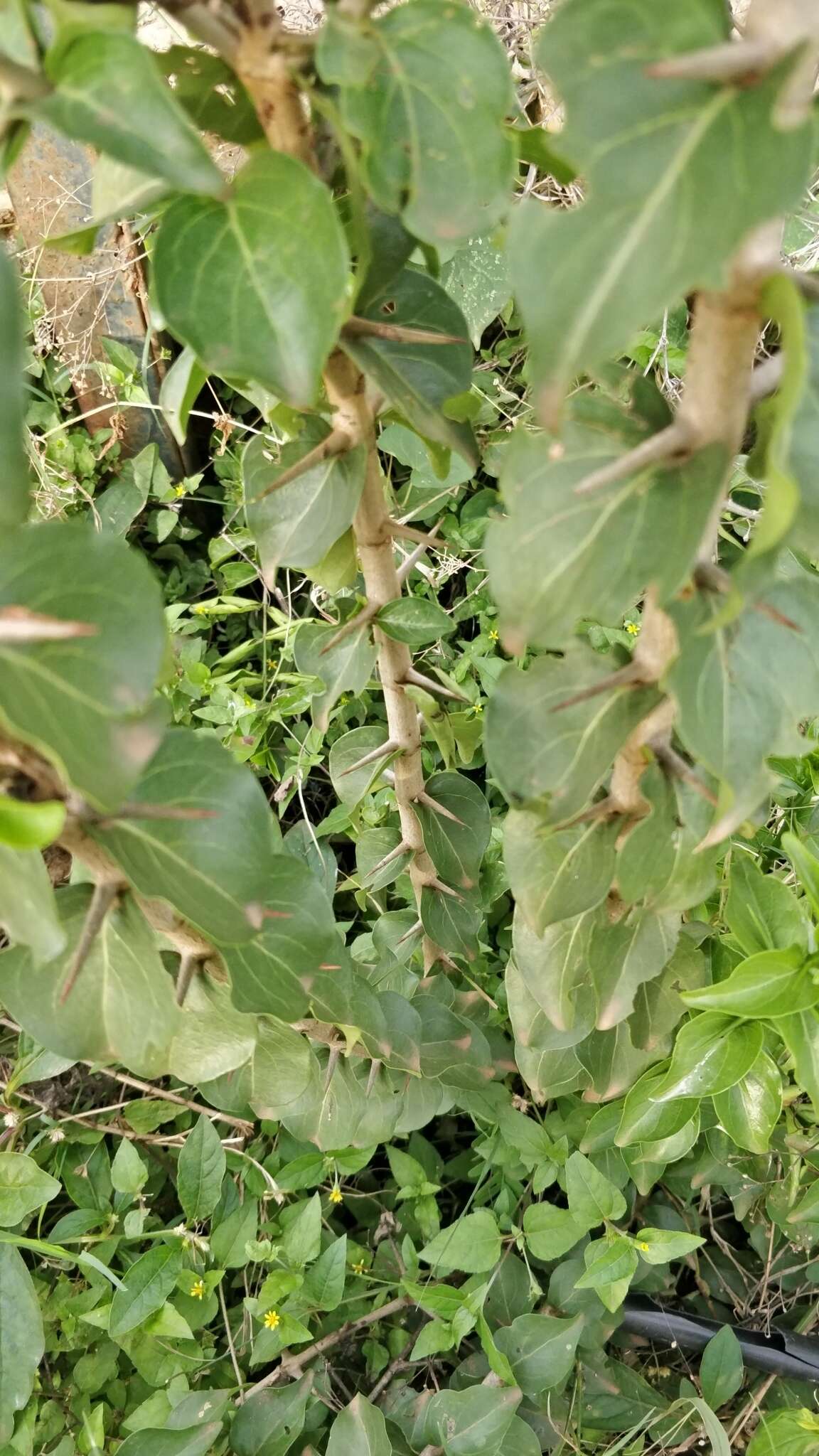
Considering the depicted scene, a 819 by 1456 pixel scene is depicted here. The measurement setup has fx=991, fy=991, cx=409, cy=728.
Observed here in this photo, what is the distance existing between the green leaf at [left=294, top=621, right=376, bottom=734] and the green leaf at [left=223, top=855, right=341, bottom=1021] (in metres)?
0.16

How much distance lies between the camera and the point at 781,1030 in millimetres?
534

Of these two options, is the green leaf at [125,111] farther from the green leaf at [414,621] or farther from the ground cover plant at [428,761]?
the green leaf at [414,621]

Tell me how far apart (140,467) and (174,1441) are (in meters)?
0.98

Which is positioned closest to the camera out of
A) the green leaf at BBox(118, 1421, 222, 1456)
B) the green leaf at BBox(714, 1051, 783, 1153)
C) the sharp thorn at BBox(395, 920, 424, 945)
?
the green leaf at BBox(714, 1051, 783, 1153)

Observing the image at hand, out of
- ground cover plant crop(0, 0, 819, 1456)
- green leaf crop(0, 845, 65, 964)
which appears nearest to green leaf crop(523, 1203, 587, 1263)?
ground cover plant crop(0, 0, 819, 1456)

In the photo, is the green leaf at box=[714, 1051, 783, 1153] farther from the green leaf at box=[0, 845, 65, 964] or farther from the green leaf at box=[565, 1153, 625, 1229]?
the green leaf at box=[0, 845, 65, 964]

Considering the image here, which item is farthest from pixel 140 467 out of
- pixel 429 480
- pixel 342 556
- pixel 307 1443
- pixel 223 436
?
pixel 307 1443

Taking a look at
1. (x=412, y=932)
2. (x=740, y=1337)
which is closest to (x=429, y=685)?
(x=412, y=932)

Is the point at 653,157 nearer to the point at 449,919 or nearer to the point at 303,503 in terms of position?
the point at 303,503

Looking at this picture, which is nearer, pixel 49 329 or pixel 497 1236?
pixel 497 1236

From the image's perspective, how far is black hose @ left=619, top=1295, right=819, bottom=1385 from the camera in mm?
908

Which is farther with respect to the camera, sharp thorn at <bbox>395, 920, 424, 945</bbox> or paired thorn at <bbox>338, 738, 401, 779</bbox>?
sharp thorn at <bbox>395, 920, 424, 945</bbox>

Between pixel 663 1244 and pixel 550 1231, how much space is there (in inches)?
4.4

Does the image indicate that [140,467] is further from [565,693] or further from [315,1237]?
[565,693]
